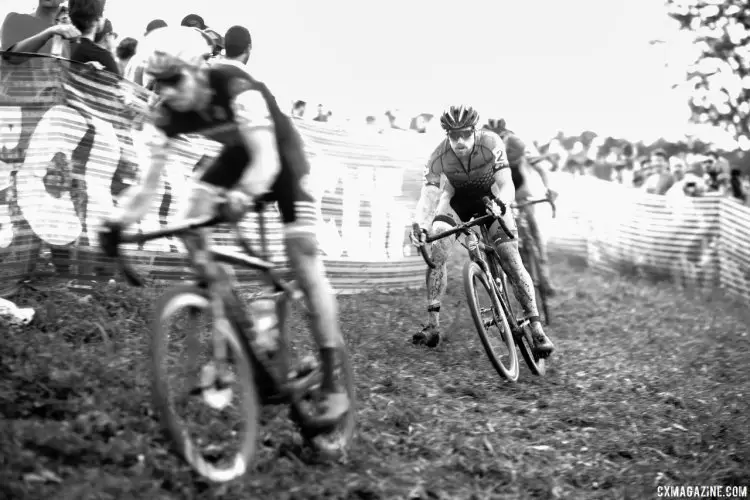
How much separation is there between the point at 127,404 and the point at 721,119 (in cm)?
2216

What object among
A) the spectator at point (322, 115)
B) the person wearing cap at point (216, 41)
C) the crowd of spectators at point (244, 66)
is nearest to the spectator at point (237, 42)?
the crowd of spectators at point (244, 66)

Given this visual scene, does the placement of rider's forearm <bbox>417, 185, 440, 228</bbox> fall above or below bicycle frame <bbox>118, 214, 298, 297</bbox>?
below

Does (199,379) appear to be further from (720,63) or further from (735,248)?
(720,63)

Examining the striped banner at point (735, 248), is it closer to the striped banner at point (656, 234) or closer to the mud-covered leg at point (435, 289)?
the striped banner at point (656, 234)

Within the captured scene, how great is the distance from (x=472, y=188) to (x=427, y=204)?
0.42m

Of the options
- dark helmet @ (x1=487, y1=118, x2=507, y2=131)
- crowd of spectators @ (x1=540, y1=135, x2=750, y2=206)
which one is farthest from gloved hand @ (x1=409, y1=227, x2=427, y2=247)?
crowd of spectators @ (x1=540, y1=135, x2=750, y2=206)

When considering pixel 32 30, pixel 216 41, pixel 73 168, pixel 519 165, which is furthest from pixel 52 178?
pixel 519 165

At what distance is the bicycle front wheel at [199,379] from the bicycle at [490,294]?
334 centimetres

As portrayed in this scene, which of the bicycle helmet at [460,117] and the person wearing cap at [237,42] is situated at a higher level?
the person wearing cap at [237,42]

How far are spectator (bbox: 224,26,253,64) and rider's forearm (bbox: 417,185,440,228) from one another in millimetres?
2062

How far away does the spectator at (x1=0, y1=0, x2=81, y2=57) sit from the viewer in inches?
333

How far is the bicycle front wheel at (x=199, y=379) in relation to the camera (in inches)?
179

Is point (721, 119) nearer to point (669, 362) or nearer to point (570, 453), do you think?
point (669, 362)

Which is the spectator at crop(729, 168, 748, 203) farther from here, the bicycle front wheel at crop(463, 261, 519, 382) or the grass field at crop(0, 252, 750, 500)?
the bicycle front wheel at crop(463, 261, 519, 382)
